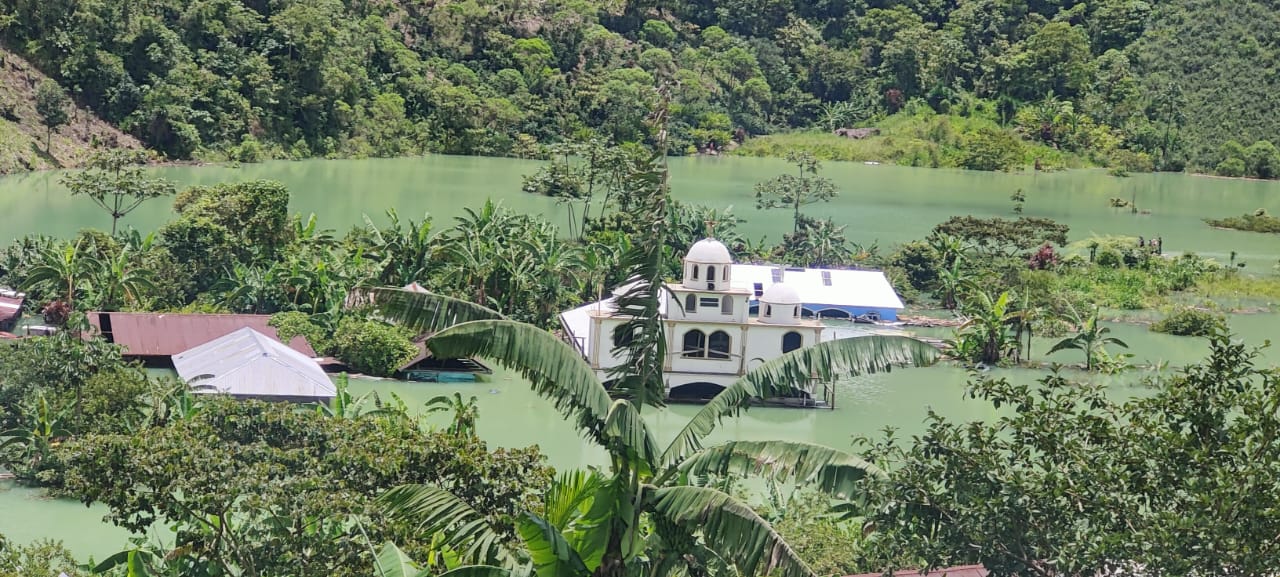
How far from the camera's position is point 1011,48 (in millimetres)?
68625

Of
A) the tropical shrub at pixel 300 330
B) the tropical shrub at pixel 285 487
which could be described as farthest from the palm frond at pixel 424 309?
the tropical shrub at pixel 300 330

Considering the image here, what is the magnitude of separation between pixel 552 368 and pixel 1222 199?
161 ft

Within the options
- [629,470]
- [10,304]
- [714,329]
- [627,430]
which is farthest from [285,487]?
[10,304]

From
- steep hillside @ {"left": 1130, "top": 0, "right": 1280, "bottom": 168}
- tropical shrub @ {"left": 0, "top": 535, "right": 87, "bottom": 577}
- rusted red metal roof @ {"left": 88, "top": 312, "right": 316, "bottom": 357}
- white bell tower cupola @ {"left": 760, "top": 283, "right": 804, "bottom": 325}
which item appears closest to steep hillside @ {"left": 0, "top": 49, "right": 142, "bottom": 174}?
rusted red metal roof @ {"left": 88, "top": 312, "right": 316, "bottom": 357}

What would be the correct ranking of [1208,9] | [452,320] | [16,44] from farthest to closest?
1. [1208,9]
2. [16,44]
3. [452,320]

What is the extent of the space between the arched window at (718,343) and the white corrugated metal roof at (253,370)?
541 centimetres

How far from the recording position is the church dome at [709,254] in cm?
2098

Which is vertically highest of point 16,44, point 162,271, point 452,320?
point 16,44

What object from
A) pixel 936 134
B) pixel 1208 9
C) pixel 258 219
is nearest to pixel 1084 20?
pixel 1208 9

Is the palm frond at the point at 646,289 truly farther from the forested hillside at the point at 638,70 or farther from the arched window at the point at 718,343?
the forested hillside at the point at 638,70

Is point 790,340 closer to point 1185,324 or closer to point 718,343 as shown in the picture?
point 718,343

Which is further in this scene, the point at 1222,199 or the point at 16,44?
the point at 1222,199

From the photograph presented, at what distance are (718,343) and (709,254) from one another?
1.32 meters

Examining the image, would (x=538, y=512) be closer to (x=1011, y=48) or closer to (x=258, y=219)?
(x=258, y=219)
